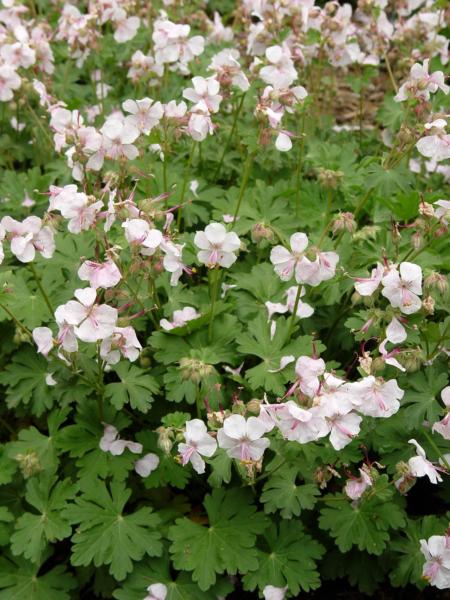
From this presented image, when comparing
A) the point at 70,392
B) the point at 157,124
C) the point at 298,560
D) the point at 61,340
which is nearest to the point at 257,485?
the point at 298,560

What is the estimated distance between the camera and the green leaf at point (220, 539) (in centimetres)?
257

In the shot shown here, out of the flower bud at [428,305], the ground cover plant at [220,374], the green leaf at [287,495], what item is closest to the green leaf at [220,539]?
the ground cover plant at [220,374]

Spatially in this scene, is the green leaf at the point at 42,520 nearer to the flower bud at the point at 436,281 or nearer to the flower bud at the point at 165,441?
the flower bud at the point at 165,441

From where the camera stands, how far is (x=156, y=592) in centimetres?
259

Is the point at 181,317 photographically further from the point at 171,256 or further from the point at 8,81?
the point at 8,81

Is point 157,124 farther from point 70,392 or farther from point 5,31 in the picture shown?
point 5,31

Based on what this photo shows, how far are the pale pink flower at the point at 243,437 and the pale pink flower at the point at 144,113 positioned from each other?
4.33 ft

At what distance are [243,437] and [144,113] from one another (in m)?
1.44

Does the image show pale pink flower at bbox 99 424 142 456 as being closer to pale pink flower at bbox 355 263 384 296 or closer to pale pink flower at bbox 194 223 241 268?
pale pink flower at bbox 194 223 241 268

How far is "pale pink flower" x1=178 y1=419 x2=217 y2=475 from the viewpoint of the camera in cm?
230

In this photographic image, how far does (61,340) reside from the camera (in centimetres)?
239

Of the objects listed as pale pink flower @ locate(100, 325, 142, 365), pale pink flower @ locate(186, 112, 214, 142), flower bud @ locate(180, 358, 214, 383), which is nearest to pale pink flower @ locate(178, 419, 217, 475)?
flower bud @ locate(180, 358, 214, 383)

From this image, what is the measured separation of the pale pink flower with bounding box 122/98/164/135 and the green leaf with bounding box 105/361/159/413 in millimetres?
963

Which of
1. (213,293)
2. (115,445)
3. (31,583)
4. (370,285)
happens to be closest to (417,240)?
(370,285)
